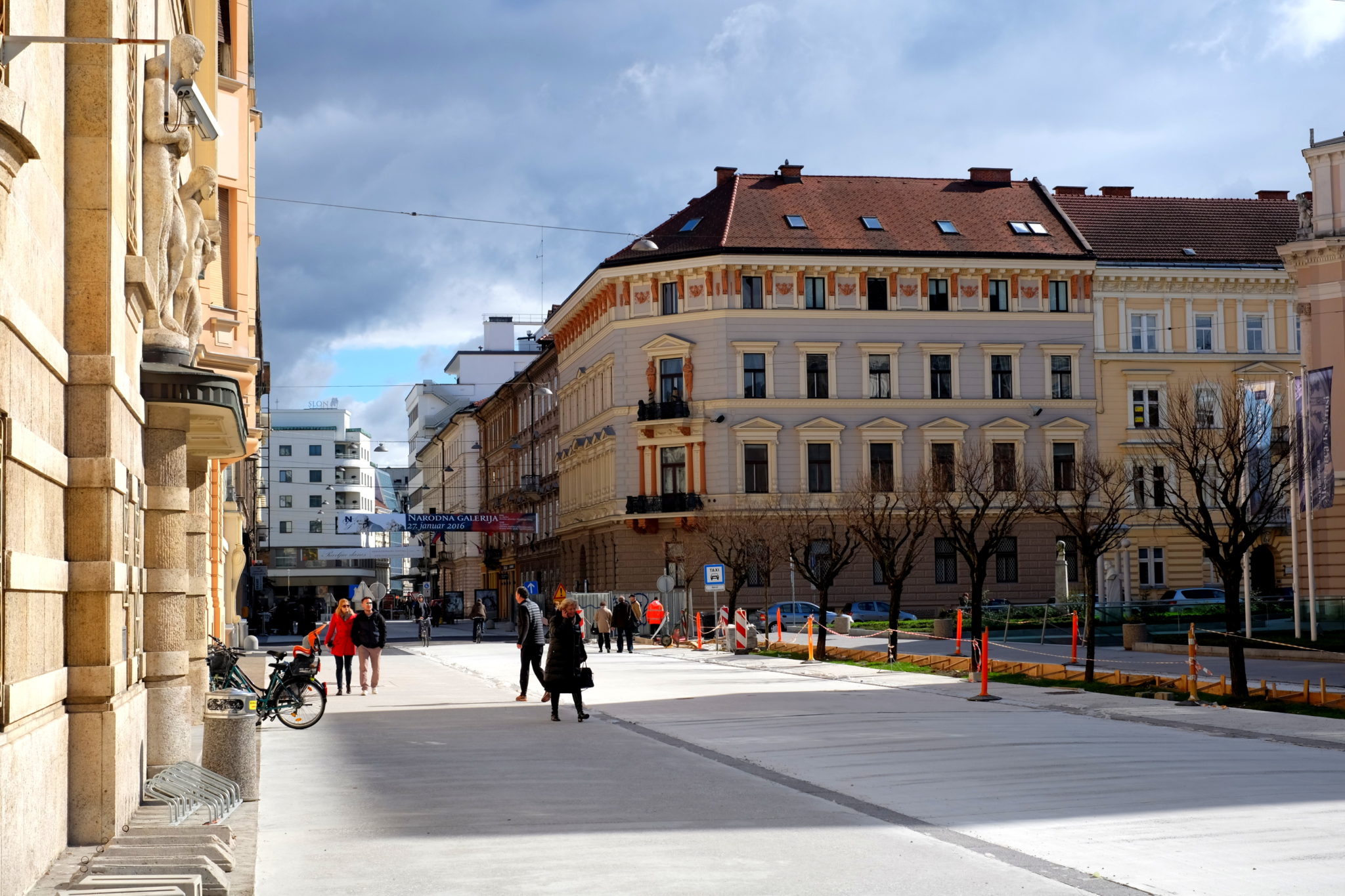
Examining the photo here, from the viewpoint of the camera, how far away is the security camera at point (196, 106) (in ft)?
50.3

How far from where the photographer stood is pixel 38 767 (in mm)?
8906

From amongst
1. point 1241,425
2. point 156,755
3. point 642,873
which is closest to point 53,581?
point 642,873

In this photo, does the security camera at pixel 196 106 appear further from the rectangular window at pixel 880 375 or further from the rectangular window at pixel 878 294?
the rectangular window at pixel 880 375

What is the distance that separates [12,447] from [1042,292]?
61.7m

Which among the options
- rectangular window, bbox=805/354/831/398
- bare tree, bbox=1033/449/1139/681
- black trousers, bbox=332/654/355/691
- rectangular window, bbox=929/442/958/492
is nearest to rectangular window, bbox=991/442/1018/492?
bare tree, bbox=1033/449/1139/681

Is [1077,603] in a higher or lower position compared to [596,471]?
lower

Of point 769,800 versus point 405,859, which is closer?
point 405,859

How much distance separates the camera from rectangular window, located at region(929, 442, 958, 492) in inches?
2091

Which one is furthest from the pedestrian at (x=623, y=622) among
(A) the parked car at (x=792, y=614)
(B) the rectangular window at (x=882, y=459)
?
(B) the rectangular window at (x=882, y=459)

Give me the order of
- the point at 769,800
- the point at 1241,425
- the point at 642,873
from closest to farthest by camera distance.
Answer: the point at 642,873 → the point at 769,800 → the point at 1241,425

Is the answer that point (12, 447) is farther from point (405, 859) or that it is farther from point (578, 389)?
point (578, 389)

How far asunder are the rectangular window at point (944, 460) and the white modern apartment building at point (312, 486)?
85.3m

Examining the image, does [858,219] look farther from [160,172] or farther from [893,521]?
[160,172]

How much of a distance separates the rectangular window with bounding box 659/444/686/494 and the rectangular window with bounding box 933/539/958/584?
394 inches
